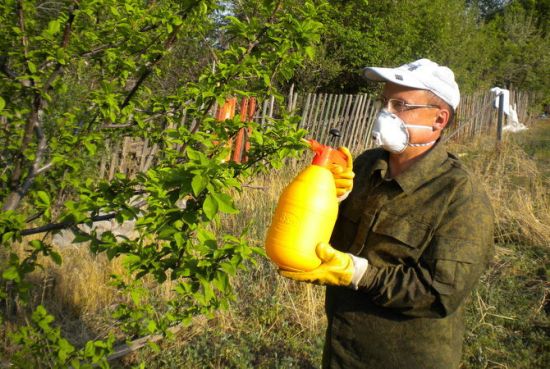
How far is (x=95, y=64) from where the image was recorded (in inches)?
92.7

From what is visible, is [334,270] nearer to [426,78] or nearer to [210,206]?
[210,206]

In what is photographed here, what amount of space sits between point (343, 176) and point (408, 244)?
0.35 meters

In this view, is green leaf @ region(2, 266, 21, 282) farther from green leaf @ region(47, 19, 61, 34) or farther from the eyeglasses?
the eyeglasses

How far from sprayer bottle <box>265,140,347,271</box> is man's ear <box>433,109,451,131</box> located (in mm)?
496

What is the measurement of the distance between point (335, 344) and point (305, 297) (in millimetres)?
1996

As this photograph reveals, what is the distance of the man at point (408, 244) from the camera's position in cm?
166

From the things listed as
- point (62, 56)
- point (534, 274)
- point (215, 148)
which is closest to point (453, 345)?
Answer: point (215, 148)

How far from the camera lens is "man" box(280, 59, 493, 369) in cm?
166

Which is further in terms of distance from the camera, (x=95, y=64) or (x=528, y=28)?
(x=528, y=28)

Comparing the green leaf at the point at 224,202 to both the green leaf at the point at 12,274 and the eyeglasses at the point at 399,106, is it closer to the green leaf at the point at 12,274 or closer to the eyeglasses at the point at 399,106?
Result: the green leaf at the point at 12,274

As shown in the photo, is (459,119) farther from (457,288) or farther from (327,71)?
(457,288)

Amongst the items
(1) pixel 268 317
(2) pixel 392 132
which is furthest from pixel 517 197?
(2) pixel 392 132

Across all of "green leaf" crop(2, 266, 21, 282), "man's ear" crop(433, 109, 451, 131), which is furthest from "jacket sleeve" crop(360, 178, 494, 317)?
"green leaf" crop(2, 266, 21, 282)

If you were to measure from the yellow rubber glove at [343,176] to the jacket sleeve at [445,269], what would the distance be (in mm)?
351
